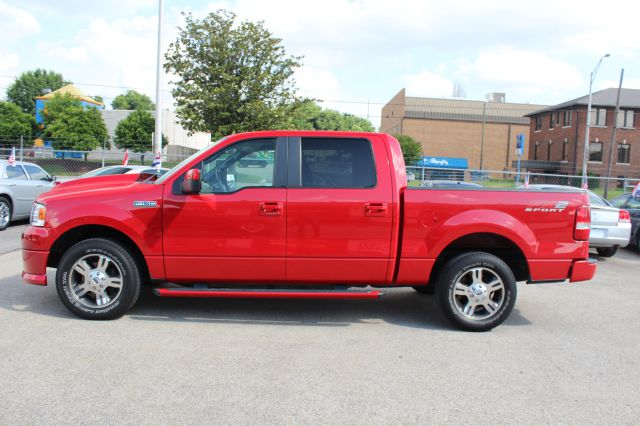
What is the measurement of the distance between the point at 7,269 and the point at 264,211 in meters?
4.88

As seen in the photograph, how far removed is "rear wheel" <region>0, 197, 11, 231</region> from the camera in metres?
12.1

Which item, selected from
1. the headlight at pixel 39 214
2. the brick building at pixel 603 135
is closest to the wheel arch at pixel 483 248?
the headlight at pixel 39 214

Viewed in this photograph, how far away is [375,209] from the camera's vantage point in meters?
5.32

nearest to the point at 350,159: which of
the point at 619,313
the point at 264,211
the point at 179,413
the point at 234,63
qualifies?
the point at 264,211

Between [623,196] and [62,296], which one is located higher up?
[623,196]

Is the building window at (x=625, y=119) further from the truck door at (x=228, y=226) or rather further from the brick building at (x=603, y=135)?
the truck door at (x=228, y=226)

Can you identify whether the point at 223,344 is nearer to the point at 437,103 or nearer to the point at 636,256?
the point at 636,256

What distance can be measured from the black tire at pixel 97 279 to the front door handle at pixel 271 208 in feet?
4.57

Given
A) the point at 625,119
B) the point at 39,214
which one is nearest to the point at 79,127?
the point at 625,119

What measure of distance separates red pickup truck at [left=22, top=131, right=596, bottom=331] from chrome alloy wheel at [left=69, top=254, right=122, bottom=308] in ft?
0.04

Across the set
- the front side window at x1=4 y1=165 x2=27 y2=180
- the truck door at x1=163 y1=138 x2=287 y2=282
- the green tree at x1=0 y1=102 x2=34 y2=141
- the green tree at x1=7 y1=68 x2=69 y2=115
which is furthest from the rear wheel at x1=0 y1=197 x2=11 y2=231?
the green tree at x1=7 y1=68 x2=69 y2=115

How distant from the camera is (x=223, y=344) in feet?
16.1

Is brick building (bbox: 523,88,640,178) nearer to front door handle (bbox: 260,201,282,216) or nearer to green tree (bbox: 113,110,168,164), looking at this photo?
green tree (bbox: 113,110,168,164)

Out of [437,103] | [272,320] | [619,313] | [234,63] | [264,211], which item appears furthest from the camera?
[437,103]
